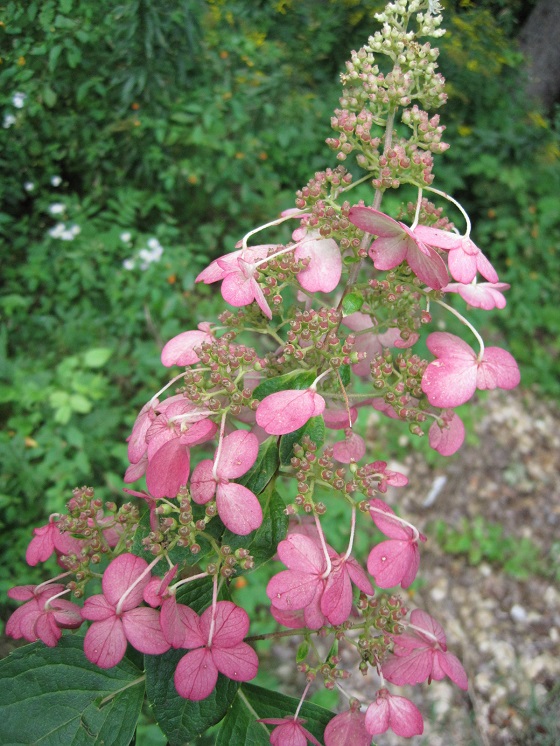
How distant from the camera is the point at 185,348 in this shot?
2.38ft

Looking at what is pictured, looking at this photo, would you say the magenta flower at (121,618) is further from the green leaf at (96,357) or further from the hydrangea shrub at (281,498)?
the green leaf at (96,357)

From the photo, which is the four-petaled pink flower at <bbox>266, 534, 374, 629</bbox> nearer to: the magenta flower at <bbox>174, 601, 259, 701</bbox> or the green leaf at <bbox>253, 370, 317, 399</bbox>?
the magenta flower at <bbox>174, 601, 259, 701</bbox>

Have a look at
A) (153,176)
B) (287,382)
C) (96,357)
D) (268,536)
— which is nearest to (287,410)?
(287,382)

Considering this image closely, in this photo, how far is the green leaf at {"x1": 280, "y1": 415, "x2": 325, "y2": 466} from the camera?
689 mm

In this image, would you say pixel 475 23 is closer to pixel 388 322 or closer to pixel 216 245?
pixel 216 245

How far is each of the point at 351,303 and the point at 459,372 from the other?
141 mm

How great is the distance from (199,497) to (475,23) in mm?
2965

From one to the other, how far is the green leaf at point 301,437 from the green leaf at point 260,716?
31cm

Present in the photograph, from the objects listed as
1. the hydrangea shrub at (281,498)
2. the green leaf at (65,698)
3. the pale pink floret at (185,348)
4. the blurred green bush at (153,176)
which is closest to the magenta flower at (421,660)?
the hydrangea shrub at (281,498)

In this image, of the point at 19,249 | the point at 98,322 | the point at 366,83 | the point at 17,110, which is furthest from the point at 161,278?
the point at 366,83

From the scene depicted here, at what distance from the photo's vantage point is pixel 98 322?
233cm

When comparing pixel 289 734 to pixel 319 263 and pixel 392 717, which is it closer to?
pixel 392 717

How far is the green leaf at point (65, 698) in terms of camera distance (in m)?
0.71

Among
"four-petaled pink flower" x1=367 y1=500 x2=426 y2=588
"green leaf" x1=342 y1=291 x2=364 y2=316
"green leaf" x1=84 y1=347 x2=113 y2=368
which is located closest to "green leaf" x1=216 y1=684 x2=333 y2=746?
"four-petaled pink flower" x1=367 y1=500 x2=426 y2=588
